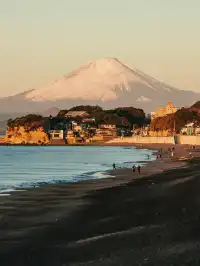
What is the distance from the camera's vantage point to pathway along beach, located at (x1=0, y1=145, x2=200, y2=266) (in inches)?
557

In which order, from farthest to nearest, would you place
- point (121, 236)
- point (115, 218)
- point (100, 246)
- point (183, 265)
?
point (115, 218), point (121, 236), point (100, 246), point (183, 265)

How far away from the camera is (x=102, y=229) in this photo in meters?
18.8

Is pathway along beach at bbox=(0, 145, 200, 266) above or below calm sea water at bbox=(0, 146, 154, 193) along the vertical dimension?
above

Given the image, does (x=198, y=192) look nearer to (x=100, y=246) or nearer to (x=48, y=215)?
(x=48, y=215)

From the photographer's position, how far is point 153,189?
34.4m

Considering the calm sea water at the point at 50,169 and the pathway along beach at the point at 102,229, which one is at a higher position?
the pathway along beach at the point at 102,229

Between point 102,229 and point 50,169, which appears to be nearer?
point 102,229

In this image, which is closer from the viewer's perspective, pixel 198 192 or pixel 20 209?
pixel 20 209

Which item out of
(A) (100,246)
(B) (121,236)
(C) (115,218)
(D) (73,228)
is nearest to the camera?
(A) (100,246)

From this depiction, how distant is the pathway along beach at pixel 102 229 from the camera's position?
14.1 meters

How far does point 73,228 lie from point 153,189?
611 inches

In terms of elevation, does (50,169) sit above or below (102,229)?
below

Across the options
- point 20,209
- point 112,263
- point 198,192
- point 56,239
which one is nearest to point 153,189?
point 198,192

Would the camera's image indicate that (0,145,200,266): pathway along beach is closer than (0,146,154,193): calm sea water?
Yes
